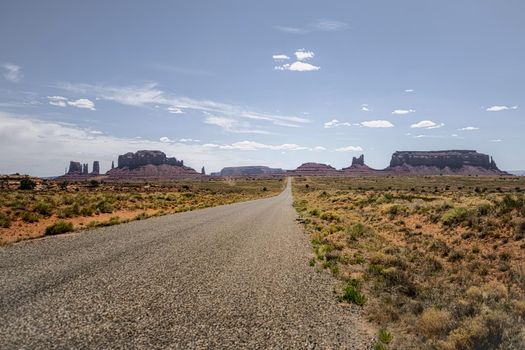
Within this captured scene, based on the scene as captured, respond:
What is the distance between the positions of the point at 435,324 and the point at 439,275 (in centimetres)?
543

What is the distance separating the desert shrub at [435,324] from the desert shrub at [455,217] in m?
13.9

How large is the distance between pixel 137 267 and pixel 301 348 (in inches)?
282

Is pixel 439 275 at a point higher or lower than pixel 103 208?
higher

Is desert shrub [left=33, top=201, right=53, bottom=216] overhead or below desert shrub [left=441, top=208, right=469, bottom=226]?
below

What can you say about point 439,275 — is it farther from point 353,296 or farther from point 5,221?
point 5,221

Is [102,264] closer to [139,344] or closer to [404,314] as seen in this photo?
[139,344]

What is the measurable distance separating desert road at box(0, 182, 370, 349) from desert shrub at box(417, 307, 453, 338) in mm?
1225

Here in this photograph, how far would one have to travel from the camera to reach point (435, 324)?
688 centimetres

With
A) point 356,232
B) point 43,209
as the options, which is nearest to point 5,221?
point 43,209

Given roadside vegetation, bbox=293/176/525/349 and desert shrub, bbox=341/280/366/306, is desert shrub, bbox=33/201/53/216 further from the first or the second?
desert shrub, bbox=341/280/366/306

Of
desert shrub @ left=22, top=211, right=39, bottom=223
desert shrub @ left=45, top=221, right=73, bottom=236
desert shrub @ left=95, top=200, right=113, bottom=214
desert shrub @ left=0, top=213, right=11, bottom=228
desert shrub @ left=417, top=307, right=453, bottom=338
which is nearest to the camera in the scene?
desert shrub @ left=417, top=307, right=453, bottom=338

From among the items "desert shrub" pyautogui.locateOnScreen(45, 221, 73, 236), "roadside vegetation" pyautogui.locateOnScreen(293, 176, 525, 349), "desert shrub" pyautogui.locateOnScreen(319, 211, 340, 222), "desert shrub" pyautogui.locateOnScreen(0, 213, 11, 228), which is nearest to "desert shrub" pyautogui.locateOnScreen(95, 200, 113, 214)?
"desert shrub" pyautogui.locateOnScreen(0, 213, 11, 228)

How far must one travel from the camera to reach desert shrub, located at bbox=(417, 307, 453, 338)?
266 inches

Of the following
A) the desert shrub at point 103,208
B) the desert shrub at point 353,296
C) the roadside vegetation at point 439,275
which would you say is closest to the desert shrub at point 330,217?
the roadside vegetation at point 439,275
